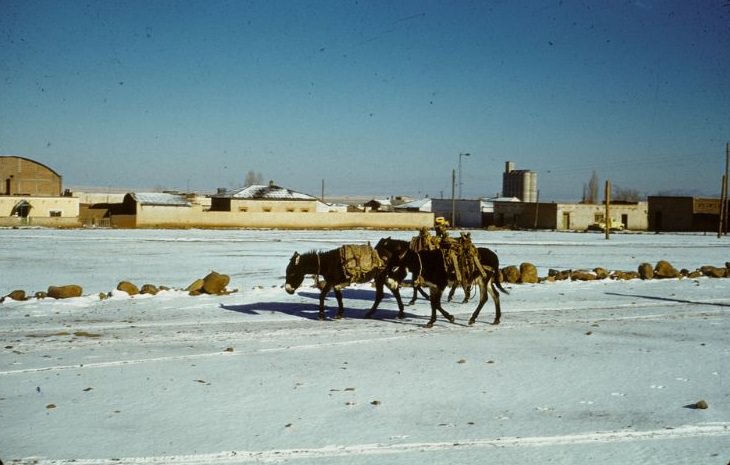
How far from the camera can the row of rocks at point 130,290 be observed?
16656mm

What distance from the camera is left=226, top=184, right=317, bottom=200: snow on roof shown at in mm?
83056

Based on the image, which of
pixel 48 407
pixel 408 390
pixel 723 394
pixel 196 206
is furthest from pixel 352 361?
pixel 196 206

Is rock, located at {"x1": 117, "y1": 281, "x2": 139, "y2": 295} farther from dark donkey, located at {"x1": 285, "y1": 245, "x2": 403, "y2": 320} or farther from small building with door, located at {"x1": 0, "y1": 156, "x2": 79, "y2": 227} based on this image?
small building with door, located at {"x1": 0, "y1": 156, "x2": 79, "y2": 227}

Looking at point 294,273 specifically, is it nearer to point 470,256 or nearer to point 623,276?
point 470,256

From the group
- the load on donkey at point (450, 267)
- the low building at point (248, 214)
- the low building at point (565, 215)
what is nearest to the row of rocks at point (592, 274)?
the load on donkey at point (450, 267)

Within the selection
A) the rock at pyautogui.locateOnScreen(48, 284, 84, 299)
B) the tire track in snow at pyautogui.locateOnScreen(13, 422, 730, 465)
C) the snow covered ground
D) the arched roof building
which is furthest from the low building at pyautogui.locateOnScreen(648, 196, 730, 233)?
the tire track in snow at pyautogui.locateOnScreen(13, 422, 730, 465)

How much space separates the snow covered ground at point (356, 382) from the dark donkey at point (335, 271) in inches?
28.5

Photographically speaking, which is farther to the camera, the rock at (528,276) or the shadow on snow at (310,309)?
the rock at (528,276)

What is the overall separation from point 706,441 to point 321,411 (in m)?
4.02

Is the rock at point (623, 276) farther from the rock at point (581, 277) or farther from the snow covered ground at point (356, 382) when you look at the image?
the snow covered ground at point (356, 382)

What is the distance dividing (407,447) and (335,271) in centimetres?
747

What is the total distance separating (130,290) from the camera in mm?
17562

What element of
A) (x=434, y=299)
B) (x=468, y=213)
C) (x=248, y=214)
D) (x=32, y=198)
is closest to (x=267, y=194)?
(x=248, y=214)

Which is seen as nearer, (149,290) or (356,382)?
(356,382)
